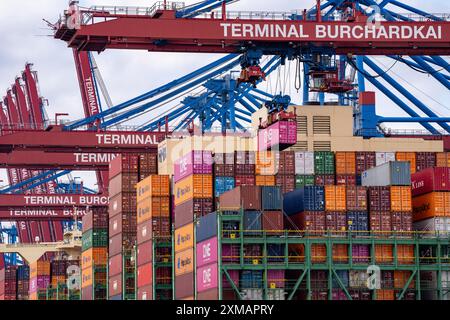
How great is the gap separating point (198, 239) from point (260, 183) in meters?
4.87

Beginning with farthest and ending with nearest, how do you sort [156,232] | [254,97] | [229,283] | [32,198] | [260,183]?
[32,198] → [254,97] → [156,232] → [260,183] → [229,283]

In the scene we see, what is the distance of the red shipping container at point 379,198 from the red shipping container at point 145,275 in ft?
45.2

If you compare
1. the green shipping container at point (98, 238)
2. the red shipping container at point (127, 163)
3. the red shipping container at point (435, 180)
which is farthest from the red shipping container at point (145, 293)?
the red shipping container at point (435, 180)

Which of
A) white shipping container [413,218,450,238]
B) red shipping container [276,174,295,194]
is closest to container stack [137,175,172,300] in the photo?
red shipping container [276,174,295,194]

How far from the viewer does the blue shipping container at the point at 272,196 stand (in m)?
41.1

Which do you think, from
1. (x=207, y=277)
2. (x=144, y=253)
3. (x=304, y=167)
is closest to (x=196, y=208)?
(x=207, y=277)

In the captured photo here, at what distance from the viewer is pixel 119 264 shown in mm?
57938

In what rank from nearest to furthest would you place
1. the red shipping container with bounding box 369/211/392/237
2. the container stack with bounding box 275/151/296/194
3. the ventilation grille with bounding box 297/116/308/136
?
the red shipping container with bounding box 369/211/392/237
the container stack with bounding box 275/151/296/194
the ventilation grille with bounding box 297/116/308/136

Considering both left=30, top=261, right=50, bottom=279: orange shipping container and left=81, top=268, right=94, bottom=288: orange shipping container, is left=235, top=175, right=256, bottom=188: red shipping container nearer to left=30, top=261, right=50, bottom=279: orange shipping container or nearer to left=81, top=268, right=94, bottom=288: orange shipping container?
left=81, top=268, right=94, bottom=288: orange shipping container

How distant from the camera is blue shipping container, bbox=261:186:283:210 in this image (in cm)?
4109

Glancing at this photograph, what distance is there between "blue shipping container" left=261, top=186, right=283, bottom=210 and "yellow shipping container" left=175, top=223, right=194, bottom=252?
15.7 ft

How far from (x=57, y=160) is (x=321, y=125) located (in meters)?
Result: 26.3
